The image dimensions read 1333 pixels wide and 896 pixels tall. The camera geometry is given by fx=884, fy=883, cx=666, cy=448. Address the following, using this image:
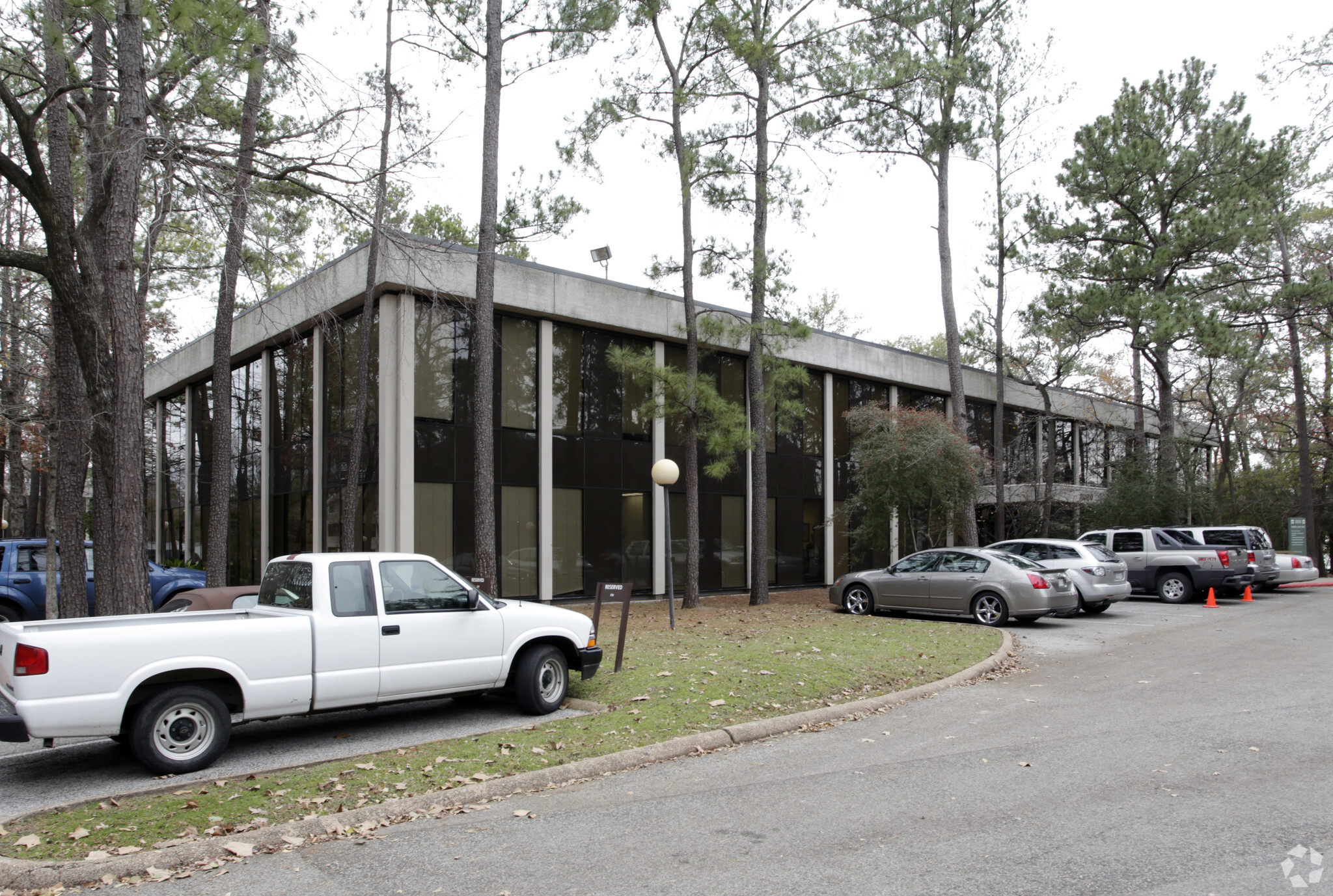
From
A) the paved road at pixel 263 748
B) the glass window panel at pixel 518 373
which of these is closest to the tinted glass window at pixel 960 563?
the glass window panel at pixel 518 373

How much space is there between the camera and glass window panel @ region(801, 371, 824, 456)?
26703 mm

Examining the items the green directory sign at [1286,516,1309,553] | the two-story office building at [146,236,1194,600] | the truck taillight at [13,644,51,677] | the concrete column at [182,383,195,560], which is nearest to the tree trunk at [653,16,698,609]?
the two-story office building at [146,236,1194,600]

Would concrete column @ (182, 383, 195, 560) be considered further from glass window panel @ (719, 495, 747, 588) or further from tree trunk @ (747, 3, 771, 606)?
tree trunk @ (747, 3, 771, 606)

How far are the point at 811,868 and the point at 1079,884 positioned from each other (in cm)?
135

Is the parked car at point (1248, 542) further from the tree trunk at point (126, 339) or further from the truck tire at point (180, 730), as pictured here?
the tree trunk at point (126, 339)

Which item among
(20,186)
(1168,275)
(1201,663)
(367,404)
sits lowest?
(1201,663)

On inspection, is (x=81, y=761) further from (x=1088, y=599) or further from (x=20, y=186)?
(x=1088, y=599)

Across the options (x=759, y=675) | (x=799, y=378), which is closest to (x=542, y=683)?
(x=759, y=675)

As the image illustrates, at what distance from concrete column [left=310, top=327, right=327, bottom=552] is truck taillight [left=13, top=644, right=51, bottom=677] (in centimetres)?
1398

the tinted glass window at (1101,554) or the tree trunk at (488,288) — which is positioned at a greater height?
the tree trunk at (488,288)

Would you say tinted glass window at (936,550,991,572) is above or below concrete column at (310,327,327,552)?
below

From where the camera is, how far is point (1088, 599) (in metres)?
17.8

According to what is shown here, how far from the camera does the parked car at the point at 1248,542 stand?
69.3 ft
